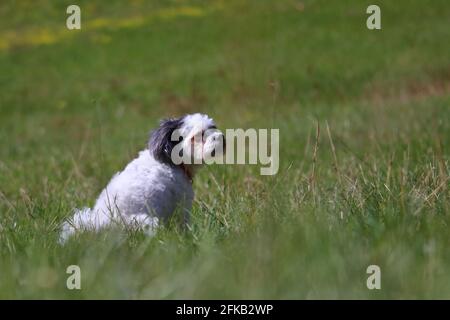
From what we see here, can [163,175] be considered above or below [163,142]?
below

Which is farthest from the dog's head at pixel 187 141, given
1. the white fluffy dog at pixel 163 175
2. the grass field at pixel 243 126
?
the grass field at pixel 243 126

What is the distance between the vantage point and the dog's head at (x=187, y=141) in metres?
5.00

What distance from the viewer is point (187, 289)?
291 centimetres

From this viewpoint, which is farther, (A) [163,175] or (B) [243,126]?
(B) [243,126]

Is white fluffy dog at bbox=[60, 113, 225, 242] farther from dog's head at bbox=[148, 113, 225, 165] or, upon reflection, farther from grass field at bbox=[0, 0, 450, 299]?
grass field at bbox=[0, 0, 450, 299]

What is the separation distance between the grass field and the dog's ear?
414 mm

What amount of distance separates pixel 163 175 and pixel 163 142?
7.8 inches

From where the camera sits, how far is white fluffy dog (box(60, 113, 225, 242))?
Answer: 4.88m

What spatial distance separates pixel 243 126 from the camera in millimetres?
12320

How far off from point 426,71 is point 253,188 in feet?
50.8

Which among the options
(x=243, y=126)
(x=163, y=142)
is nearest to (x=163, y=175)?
(x=163, y=142)

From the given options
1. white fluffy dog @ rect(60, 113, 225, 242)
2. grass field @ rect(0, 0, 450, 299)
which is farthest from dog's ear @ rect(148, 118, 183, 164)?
grass field @ rect(0, 0, 450, 299)

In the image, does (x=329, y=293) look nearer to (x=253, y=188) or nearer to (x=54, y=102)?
(x=253, y=188)

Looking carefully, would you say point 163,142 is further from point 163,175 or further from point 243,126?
point 243,126
